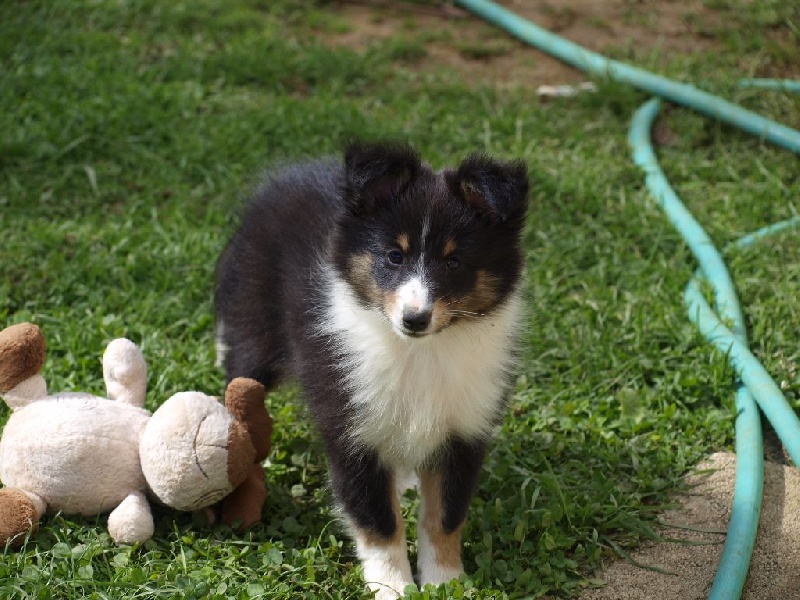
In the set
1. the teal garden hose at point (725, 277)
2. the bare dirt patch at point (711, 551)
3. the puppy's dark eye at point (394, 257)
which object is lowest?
the bare dirt patch at point (711, 551)

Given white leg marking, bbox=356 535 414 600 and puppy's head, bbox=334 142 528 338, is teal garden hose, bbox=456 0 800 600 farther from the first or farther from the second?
puppy's head, bbox=334 142 528 338

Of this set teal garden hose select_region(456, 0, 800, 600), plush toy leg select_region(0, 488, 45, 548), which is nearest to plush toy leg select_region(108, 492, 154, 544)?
plush toy leg select_region(0, 488, 45, 548)

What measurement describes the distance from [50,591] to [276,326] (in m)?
1.30

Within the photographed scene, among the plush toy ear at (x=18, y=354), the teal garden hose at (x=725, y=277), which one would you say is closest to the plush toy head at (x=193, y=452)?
the plush toy ear at (x=18, y=354)

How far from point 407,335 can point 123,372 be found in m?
1.20

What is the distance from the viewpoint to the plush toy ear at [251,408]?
139 inches

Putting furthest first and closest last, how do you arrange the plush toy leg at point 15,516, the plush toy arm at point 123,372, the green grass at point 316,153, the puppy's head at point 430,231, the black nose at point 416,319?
1. the plush toy arm at point 123,372
2. the green grass at point 316,153
3. the plush toy leg at point 15,516
4. the puppy's head at point 430,231
5. the black nose at point 416,319

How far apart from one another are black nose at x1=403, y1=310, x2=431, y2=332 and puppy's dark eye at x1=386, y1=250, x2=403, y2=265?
0.74 feet

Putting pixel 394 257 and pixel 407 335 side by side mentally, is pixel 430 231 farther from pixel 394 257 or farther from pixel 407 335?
pixel 407 335

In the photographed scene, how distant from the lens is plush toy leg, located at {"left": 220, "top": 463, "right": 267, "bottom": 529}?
11.7ft

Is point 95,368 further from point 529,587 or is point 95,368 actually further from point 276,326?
point 529,587

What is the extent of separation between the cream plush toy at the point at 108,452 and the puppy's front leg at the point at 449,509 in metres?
0.66

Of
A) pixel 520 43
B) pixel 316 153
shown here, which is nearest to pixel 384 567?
pixel 316 153

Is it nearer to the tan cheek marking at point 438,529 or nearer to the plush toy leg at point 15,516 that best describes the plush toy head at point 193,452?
the plush toy leg at point 15,516
